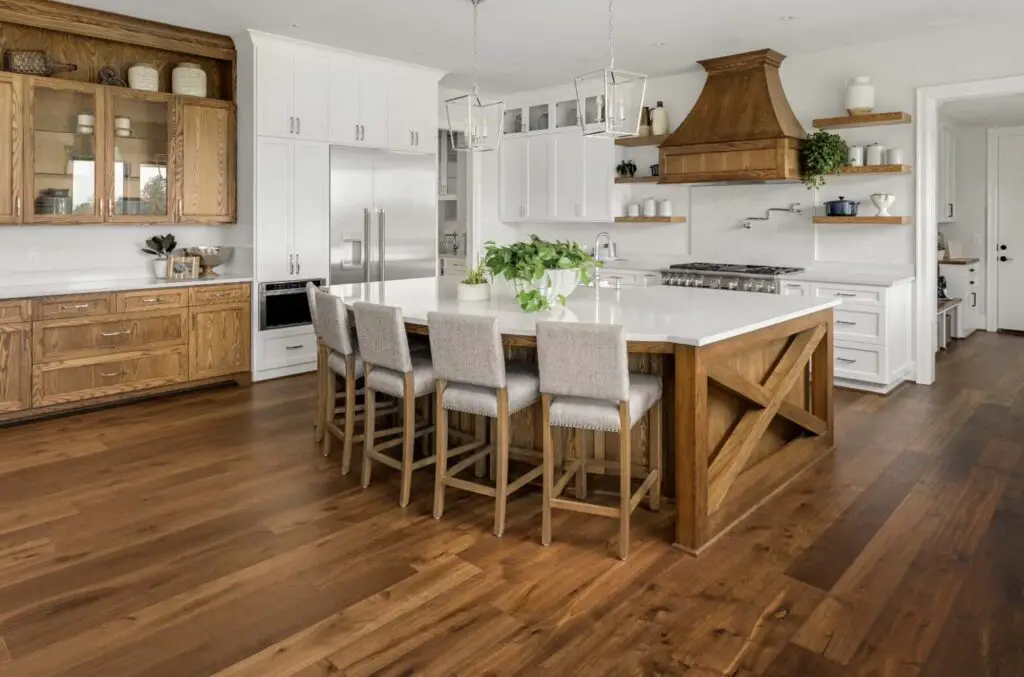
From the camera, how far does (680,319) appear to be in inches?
129

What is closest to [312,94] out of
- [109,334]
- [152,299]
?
[152,299]

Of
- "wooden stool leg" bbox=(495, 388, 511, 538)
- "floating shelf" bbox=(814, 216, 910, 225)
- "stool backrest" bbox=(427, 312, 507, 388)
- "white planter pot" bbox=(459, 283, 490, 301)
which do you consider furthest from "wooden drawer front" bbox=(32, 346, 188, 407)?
"floating shelf" bbox=(814, 216, 910, 225)

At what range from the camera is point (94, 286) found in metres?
5.17

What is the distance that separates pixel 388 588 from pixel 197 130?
14.7 ft

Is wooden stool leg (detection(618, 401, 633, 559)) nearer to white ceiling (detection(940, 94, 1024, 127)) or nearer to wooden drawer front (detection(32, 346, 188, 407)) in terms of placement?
wooden drawer front (detection(32, 346, 188, 407))

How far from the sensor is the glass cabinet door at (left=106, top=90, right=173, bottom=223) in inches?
212

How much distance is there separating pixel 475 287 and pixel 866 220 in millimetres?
3611

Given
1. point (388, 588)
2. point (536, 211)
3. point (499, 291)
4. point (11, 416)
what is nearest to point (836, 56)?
point (536, 211)

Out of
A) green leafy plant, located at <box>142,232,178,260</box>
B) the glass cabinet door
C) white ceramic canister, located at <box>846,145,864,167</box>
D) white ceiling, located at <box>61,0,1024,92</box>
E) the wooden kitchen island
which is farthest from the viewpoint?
white ceramic canister, located at <box>846,145,864,167</box>

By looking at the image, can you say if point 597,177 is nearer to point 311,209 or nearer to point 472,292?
point 311,209

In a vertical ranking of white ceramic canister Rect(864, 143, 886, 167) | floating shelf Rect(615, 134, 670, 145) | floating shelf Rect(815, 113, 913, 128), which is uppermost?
floating shelf Rect(615, 134, 670, 145)

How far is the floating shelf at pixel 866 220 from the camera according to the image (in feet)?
19.1

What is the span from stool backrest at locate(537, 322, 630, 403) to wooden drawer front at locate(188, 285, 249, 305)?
3651mm

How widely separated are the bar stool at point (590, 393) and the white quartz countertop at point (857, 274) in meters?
3.35
